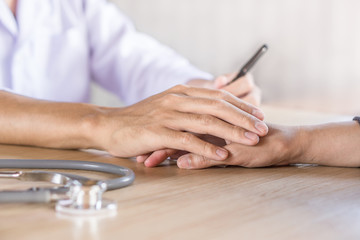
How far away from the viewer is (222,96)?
0.86m

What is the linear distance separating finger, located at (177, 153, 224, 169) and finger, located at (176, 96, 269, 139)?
7 centimetres

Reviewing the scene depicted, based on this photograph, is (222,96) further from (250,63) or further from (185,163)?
(250,63)

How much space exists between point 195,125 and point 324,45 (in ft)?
6.78

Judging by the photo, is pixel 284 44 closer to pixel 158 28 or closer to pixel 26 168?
pixel 158 28

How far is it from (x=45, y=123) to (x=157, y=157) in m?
0.23

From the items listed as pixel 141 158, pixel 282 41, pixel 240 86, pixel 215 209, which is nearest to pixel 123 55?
pixel 240 86

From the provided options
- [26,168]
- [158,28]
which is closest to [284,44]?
[158,28]

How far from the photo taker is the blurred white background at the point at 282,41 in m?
2.66

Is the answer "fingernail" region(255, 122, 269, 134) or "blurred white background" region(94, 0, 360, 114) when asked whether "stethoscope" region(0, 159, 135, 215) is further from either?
"blurred white background" region(94, 0, 360, 114)

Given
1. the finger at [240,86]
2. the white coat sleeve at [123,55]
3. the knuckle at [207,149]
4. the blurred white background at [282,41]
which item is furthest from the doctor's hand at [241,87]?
the blurred white background at [282,41]

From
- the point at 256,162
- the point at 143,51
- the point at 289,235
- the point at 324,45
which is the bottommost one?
the point at 289,235

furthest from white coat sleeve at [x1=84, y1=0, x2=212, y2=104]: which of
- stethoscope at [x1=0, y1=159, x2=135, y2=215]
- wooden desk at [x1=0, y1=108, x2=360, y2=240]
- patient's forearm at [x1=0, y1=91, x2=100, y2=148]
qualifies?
stethoscope at [x1=0, y1=159, x2=135, y2=215]

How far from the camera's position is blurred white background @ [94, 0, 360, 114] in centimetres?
266

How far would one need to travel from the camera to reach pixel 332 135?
0.84 metres
